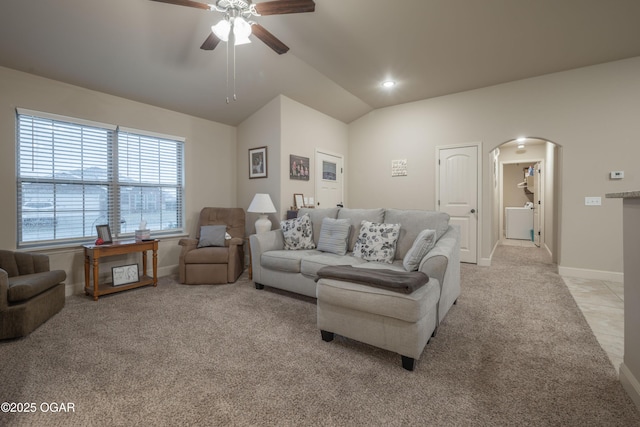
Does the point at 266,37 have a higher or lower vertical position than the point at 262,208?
higher

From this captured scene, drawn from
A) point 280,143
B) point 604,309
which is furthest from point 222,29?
point 604,309

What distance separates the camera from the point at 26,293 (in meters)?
2.32

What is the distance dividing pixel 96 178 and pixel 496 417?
453 centimetres

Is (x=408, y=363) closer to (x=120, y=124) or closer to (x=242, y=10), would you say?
(x=242, y=10)

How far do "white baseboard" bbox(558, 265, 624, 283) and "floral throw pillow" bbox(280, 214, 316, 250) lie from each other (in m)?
3.69

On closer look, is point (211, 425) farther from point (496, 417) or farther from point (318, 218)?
point (318, 218)

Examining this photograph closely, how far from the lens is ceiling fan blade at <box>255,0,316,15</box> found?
2137mm

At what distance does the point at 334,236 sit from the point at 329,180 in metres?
2.36

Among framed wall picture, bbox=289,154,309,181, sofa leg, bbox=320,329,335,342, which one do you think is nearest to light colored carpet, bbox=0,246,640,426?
sofa leg, bbox=320,329,335,342

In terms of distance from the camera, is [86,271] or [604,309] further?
[86,271]

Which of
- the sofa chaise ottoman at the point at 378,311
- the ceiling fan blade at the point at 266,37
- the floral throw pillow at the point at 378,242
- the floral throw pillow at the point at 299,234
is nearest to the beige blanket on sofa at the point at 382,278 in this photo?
the sofa chaise ottoman at the point at 378,311

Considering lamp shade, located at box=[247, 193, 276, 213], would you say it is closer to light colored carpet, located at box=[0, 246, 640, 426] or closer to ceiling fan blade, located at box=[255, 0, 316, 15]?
light colored carpet, located at box=[0, 246, 640, 426]

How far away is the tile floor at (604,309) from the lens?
2.10 metres

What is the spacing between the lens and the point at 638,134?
145 inches
